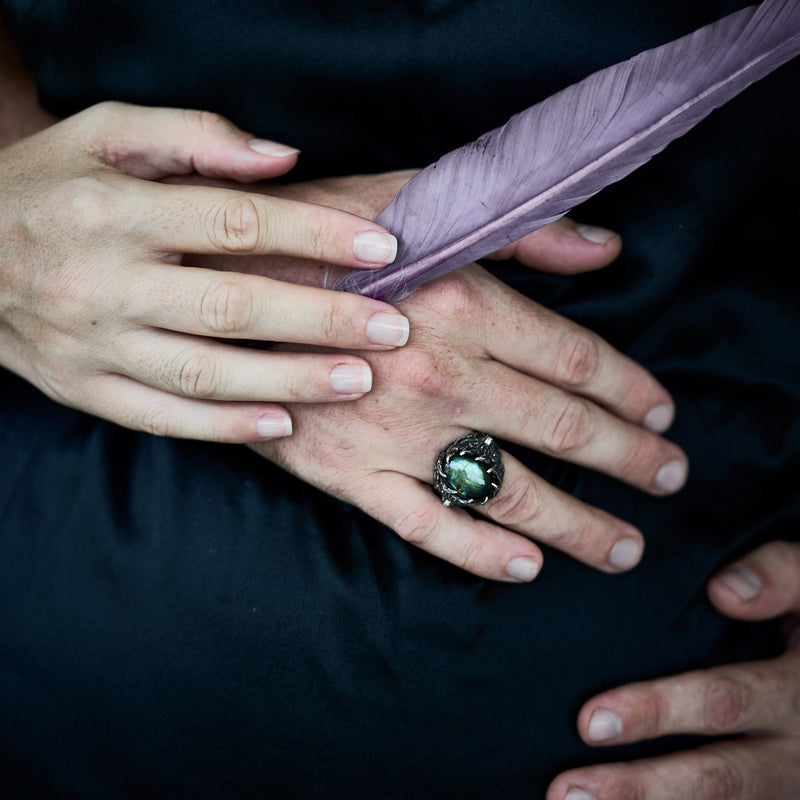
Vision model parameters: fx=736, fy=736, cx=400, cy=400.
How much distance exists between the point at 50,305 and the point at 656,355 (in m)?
0.83

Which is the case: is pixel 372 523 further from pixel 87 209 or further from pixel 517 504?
pixel 87 209

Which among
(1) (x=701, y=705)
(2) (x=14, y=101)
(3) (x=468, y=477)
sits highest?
(2) (x=14, y=101)

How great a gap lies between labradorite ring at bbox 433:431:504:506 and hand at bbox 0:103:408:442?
144 mm

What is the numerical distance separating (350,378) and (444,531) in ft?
0.76

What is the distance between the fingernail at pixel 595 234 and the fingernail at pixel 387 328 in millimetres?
279

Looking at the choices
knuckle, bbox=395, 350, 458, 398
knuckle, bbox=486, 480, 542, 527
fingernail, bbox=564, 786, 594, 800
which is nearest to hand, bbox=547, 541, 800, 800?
fingernail, bbox=564, 786, 594, 800

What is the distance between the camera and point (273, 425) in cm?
91

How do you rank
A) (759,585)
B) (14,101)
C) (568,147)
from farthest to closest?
(14,101), (759,585), (568,147)

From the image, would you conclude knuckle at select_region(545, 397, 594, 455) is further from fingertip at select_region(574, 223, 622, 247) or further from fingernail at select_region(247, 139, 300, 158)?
fingernail at select_region(247, 139, 300, 158)

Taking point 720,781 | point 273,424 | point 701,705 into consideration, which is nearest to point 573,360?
point 273,424

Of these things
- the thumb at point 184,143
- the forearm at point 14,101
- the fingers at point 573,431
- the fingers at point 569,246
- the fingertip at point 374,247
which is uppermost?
the forearm at point 14,101

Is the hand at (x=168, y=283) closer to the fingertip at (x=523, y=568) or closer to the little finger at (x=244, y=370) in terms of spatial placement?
the little finger at (x=244, y=370)

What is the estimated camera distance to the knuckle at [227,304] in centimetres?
84

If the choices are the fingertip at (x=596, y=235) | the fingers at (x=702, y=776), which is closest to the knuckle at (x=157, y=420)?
the fingertip at (x=596, y=235)
